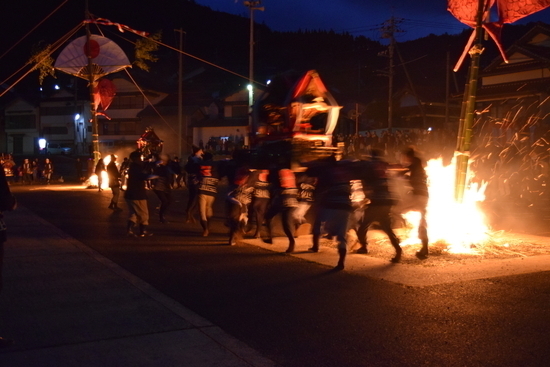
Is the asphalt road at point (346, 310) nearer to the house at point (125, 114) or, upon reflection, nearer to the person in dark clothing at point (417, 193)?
the person in dark clothing at point (417, 193)

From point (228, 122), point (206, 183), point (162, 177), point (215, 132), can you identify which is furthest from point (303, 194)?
point (215, 132)

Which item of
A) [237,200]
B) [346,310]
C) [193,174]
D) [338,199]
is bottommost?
[346,310]

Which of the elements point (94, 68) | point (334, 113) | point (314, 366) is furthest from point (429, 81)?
point (314, 366)

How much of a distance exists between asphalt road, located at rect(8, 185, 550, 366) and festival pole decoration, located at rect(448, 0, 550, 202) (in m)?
3.50

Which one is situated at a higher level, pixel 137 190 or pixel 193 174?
pixel 193 174

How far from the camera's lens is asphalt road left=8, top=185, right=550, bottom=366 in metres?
5.19

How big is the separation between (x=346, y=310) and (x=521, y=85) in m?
22.6

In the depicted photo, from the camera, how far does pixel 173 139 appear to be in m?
53.7

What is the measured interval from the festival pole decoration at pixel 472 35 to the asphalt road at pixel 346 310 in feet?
11.5

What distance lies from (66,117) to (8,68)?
49.1 feet

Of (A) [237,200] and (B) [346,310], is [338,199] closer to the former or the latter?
(B) [346,310]

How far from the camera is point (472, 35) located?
11164 millimetres

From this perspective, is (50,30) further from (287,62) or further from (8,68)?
(287,62)

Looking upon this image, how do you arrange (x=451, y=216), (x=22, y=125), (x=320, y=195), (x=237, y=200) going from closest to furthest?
(x=320, y=195) < (x=237, y=200) < (x=451, y=216) < (x=22, y=125)
